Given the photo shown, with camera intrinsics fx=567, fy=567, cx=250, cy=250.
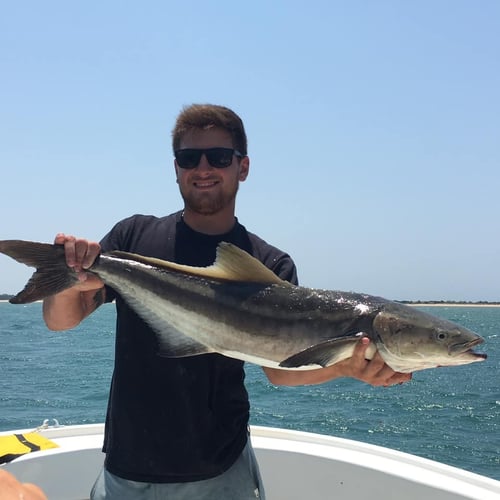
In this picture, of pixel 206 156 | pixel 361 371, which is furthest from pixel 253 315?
pixel 206 156

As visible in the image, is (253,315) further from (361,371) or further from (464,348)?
(464,348)

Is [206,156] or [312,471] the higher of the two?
[206,156]

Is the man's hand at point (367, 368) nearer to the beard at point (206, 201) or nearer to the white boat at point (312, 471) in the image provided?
the beard at point (206, 201)

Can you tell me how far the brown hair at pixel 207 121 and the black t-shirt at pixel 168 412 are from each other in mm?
1132

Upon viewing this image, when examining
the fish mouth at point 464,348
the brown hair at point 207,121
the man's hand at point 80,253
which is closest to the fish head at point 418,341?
the fish mouth at point 464,348

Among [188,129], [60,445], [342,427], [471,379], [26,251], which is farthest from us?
[471,379]

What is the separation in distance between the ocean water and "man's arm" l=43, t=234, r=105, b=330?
11234 millimetres

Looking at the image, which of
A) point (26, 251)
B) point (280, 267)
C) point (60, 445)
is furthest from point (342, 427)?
point (26, 251)

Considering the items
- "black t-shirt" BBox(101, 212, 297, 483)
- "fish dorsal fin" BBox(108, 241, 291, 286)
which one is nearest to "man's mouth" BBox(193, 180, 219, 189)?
"fish dorsal fin" BBox(108, 241, 291, 286)

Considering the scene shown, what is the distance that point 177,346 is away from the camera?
3139 mm

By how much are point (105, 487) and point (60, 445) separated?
2.86 meters

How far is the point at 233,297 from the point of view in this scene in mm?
3348

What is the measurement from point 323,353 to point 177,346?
80cm

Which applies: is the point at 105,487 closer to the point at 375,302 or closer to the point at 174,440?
the point at 174,440
